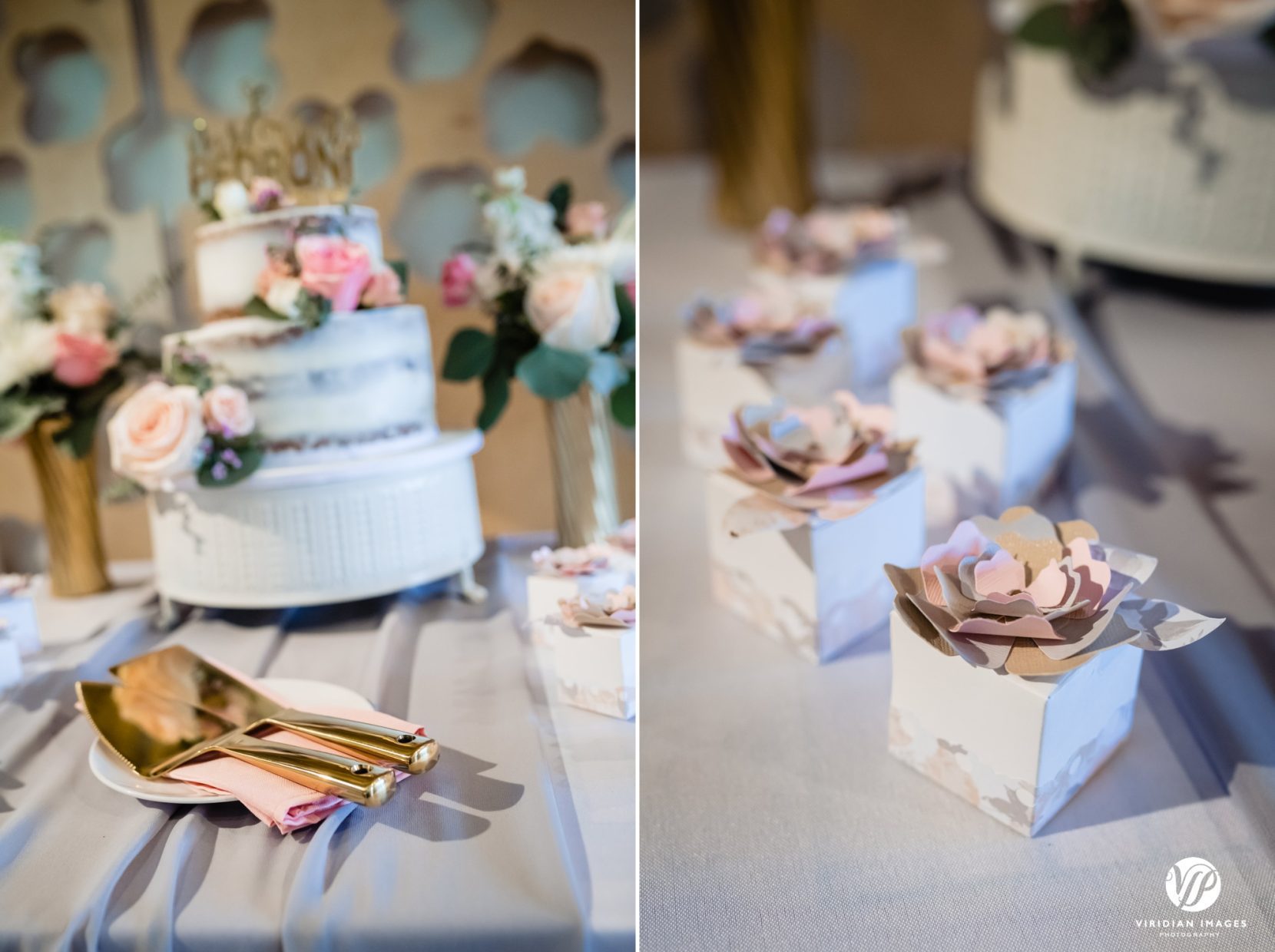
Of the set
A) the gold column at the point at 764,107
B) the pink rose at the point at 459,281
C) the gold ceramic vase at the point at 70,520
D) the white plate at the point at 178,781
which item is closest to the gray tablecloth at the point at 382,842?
the white plate at the point at 178,781

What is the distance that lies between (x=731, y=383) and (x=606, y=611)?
33 centimetres

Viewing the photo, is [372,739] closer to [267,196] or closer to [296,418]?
[296,418]

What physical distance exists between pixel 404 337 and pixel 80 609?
0.94ft

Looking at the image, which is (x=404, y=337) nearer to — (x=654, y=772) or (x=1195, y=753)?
(x=654, y=772)

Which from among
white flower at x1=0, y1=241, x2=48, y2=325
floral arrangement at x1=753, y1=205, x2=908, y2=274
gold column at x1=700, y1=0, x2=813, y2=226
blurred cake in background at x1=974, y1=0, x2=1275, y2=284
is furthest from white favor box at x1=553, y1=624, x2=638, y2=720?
gold column at x1=700, y1=0, x2=813, y2=226

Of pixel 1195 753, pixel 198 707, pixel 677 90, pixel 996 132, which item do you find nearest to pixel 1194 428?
pixel 1195 753

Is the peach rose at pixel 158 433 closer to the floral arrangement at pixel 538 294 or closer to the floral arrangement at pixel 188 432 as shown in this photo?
the floral arrangement at pixel 188 432

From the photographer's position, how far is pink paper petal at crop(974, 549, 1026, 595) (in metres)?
0.45

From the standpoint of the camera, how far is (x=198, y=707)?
508mm

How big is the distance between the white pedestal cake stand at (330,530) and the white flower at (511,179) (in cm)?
16

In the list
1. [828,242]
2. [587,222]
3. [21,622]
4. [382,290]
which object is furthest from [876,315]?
[21,622]

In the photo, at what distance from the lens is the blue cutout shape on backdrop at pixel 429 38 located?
638 millimetres

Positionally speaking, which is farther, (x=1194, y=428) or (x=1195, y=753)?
(x=1194, y=428)

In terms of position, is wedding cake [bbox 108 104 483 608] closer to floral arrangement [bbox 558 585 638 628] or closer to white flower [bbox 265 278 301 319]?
white flower [bbox 265 278 301 319]
